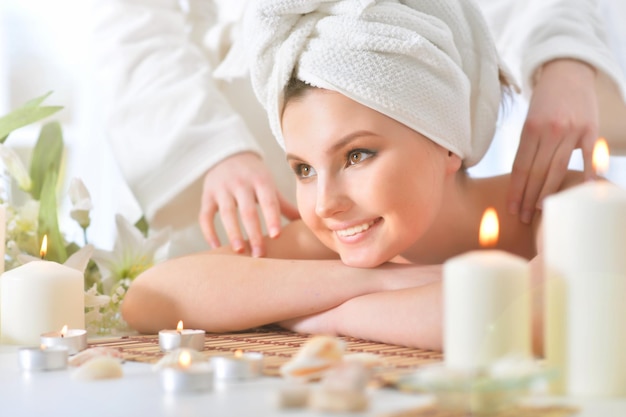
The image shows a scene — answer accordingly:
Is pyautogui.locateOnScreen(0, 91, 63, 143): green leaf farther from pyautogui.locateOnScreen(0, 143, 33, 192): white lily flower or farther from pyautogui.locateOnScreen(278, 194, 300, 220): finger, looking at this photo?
pyautogui.locateOnScreen(278, 194, 300, 220): finger

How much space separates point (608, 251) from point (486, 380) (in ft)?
0.46

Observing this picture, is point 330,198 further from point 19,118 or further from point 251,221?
point 19,118

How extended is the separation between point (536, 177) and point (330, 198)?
352 millimetres

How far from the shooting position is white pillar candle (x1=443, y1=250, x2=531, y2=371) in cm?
64

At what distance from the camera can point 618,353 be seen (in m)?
0.66

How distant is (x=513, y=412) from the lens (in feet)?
2.04

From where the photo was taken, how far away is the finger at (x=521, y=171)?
1.32 meters

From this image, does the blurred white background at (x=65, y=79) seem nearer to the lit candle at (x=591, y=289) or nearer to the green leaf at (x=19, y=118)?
the green leaf at (x=19, y=118)

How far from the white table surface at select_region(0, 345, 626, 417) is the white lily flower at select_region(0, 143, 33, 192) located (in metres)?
0.66

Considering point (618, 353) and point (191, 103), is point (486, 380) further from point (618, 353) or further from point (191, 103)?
point (191, 103)

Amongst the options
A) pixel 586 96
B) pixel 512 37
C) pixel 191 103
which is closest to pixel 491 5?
pixel 512 37

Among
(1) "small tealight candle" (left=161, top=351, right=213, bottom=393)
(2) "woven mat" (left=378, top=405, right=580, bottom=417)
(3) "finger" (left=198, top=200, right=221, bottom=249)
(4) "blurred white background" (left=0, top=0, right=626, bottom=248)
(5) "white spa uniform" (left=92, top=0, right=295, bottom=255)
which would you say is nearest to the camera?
A: (2) "woven mat" (left=378, top=405, right=580, bottom=417)

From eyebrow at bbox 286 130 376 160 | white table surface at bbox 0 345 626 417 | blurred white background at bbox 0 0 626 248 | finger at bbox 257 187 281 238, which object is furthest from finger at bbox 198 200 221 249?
blurred white background at bbox 0 0 626 248

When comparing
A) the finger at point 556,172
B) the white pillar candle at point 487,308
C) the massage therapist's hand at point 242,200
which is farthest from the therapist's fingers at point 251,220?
the white pillar candle at point 487,308
